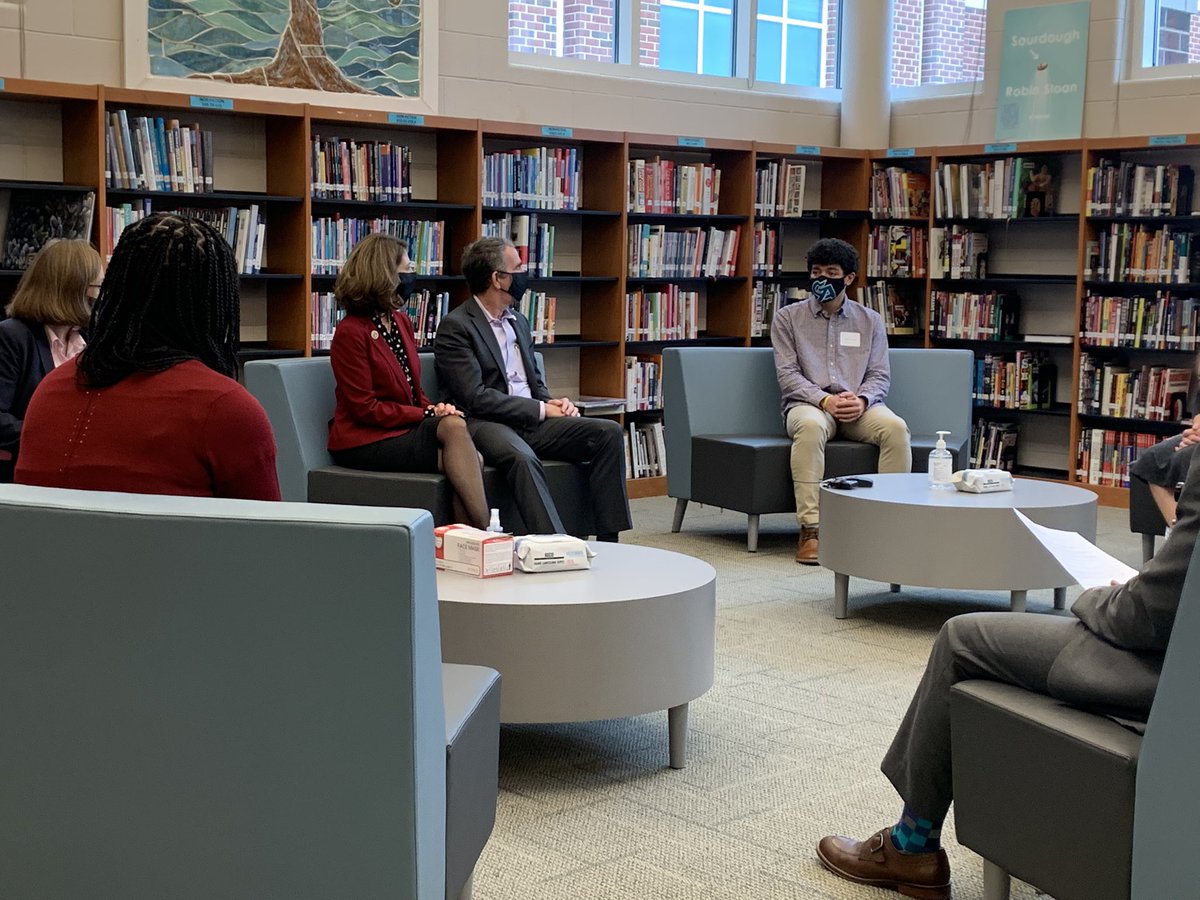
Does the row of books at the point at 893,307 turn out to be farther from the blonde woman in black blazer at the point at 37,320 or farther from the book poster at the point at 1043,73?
the blonde woman in black blazer at the point at 37,320

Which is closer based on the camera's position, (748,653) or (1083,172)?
(748,653)

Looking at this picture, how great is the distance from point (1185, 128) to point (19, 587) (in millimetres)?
6829

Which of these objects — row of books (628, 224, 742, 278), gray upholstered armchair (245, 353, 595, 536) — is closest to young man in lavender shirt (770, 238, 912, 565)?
row of books (628, 224, 742, 278)

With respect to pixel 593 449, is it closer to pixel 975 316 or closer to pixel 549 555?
pixel 549 555

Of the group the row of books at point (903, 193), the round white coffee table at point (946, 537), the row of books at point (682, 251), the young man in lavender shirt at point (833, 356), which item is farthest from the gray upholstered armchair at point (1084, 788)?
the row of books at point (903, 193)

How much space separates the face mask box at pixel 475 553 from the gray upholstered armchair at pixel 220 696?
1443mm

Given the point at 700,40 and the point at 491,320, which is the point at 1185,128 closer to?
the point at 700,40

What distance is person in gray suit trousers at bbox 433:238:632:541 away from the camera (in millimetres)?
5387

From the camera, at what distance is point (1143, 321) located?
A: 726 cm

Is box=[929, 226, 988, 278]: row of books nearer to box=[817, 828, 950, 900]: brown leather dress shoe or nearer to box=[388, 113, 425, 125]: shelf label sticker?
box=[388, 113, 425, 125]: shelf label sticker

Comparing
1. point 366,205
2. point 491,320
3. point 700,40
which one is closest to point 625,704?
point 491,320

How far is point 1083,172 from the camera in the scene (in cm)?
740

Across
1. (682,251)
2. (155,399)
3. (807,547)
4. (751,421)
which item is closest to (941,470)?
(807,547)

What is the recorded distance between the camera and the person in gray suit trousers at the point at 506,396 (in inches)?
212
